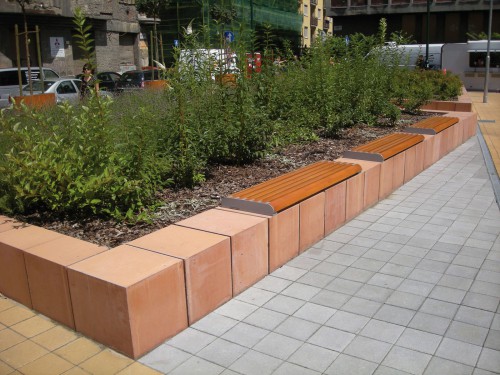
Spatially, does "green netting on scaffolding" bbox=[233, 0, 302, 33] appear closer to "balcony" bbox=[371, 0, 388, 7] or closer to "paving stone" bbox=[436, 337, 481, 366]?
"balcony" bbox=[371, 0, 388, 7]

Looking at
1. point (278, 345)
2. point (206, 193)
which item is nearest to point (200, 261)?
point (278, 345)

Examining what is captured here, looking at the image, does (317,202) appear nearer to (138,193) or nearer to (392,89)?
(138,193)

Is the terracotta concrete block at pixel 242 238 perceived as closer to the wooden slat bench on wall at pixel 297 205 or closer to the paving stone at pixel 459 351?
the wooden slat bench on wall at pixel 297 205

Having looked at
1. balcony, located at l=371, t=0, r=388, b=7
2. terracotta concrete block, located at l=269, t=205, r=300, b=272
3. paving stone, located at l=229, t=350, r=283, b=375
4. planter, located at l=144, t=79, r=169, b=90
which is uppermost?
balcony, located at l=371, t=0, r=388, b=7

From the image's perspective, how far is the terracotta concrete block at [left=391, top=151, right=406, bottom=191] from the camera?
7.57 m

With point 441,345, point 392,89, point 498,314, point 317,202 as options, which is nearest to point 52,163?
point 317,202

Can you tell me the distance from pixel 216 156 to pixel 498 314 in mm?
3566

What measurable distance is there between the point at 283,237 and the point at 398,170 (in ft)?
11.2

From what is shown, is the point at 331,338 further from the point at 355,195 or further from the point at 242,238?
the point at 355,195

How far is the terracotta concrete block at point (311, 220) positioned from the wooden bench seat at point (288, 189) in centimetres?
8

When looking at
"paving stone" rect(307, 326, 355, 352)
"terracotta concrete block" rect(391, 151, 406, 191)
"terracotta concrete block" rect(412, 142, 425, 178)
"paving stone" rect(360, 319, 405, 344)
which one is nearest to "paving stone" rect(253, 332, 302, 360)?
"paving stone" rect(307, 326, 355, 352)

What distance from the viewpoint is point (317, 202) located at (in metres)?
5.43

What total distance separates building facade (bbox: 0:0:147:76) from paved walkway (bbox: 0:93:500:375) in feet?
70.9

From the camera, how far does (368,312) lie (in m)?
4.12
